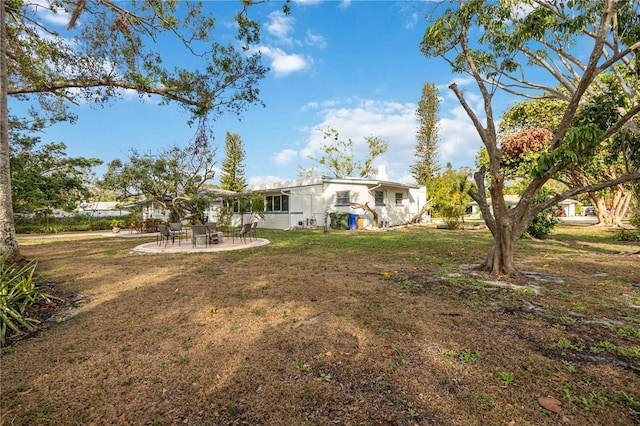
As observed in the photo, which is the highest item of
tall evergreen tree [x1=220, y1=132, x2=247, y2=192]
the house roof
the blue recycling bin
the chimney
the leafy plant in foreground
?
tall evergreen tree [x1=220, y1=132, x2=247, y2=192]

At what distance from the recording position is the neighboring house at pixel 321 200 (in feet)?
63.0

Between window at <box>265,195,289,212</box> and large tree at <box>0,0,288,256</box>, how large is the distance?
1095 cm

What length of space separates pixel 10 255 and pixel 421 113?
4033 centimetres

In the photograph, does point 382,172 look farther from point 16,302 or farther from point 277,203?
point 16,302

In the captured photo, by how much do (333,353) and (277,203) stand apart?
18.2 metres

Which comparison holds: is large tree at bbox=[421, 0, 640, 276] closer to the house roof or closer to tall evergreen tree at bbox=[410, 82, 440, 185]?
the house roof

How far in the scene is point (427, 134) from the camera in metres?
38.8

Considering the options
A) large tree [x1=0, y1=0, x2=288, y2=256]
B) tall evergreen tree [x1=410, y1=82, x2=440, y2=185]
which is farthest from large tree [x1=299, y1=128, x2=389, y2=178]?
large tree [x1=0, y1=0, x2=288, y2=256]

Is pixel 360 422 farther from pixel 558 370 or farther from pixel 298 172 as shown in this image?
pixel 298 172

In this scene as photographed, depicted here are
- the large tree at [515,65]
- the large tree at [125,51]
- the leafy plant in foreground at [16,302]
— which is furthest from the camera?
the large tree at [125,51]

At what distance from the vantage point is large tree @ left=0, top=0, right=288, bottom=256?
750 cm

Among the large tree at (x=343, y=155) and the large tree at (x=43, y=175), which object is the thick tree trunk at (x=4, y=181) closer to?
the large tree at (x=43, y=175)

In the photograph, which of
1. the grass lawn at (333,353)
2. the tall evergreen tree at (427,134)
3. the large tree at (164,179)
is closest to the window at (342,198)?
the large tree at (164,179)

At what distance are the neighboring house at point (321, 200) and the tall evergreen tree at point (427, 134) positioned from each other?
1834cm
